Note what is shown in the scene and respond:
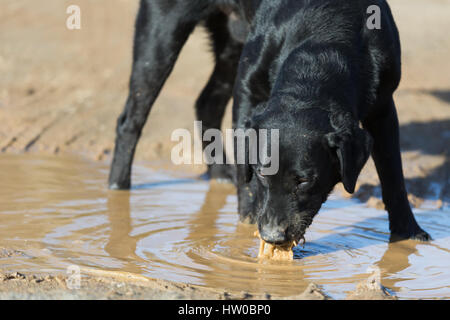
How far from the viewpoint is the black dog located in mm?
3525

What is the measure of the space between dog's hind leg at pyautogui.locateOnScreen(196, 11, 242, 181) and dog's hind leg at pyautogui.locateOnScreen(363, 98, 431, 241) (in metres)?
1.59

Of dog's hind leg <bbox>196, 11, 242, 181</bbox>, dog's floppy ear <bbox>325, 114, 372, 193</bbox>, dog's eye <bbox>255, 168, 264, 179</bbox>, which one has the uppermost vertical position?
dog's hind leg <bbox>196, 11, 242, 181</bbox>

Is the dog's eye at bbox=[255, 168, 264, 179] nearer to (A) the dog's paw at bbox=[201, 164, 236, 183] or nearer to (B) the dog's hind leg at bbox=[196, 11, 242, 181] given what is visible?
(B) the dog's hind leg at bbox=[196, 11, 242, 181]

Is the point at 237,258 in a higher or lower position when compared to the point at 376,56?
lower

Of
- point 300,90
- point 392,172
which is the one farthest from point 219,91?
point 300,90

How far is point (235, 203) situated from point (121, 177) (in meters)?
0.88

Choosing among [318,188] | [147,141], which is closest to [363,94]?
[318,188]

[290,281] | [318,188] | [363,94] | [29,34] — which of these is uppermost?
[29,34]

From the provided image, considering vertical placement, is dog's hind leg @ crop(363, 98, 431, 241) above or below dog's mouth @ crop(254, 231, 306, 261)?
above

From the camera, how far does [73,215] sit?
15.9 feet

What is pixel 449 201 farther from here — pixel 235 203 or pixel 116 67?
pixel 116 67

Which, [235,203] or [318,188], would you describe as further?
[235,203]

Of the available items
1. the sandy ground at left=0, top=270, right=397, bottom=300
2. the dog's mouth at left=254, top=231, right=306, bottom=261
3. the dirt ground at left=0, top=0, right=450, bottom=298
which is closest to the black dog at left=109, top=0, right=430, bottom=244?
the dog's mouth at left=254, top=231, right=306, bottom=261

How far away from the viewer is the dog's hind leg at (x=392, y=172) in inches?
176
